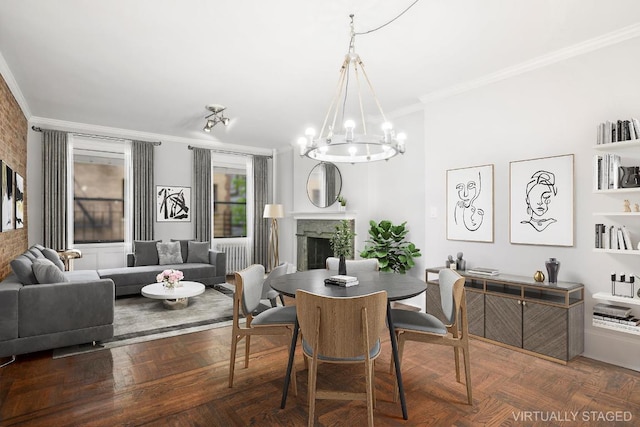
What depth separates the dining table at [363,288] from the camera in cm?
228

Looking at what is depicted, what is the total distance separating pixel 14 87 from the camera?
4.13 metres

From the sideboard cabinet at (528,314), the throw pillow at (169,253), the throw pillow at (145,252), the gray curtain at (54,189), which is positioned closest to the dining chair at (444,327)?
the sideboard cabinet at (528,314)

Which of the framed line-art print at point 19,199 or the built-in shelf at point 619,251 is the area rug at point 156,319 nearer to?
the framed line-art print at point 19,199

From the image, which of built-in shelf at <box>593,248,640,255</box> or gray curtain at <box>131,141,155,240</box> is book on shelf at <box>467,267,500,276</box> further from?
gray curtain at <box>131,141,155,240</box>

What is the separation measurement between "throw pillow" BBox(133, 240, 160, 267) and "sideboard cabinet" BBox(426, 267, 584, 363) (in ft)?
15.7

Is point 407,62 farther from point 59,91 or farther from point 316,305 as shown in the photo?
point 59,91

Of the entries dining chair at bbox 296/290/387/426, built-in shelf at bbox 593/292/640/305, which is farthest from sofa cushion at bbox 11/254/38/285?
built-in shelf at bbox 593/292/640/305

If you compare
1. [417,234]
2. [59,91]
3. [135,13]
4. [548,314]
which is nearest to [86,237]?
[59,91]

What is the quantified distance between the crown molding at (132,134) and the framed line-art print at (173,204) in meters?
0.91

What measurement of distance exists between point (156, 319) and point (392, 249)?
9.91 feet

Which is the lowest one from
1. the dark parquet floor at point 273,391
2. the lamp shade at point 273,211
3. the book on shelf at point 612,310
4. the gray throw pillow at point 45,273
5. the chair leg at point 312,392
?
the dark parquet floor at point 273,391

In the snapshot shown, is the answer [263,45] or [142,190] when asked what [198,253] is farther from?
[263,45]

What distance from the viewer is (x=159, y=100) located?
15.3 feet

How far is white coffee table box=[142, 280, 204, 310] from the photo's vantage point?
432 cm
